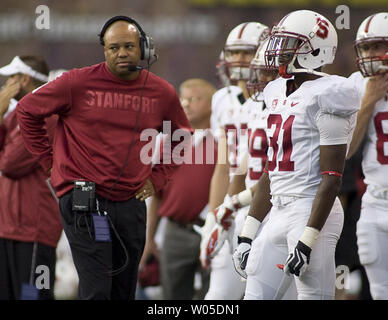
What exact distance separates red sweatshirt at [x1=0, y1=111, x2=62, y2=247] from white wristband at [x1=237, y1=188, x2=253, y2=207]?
110 cm

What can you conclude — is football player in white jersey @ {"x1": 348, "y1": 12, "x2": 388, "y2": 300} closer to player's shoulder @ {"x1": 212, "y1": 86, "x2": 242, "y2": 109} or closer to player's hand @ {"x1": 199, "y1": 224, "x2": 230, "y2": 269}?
player's hand @ {"x1": 199, "y1": 224, "x2": 230, "y2": 269}

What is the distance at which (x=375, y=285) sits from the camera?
437 cm

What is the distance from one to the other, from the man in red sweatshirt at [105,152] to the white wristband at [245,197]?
59 cm

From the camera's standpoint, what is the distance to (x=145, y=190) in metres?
4.13

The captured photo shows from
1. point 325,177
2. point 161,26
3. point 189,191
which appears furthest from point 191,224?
point 161,26

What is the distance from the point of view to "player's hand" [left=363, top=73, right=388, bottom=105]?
4.40m

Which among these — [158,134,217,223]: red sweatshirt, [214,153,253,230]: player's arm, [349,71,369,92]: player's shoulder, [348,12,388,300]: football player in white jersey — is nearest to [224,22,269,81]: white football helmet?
[214,153,253,230]: player's arm

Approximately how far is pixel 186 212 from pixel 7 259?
4.63 ft

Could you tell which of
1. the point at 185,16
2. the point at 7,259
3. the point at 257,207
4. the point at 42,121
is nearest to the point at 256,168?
the point at 257,207

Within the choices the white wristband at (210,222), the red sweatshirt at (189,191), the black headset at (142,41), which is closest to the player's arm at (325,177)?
the black headset at (142,41)

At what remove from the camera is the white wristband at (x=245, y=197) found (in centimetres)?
445

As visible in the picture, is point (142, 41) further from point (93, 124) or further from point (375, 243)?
point (375, 243)

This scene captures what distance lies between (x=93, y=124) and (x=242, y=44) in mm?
1421

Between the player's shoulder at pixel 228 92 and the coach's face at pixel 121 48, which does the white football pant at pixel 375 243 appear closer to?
the player's shoulder at pixel 228 92
